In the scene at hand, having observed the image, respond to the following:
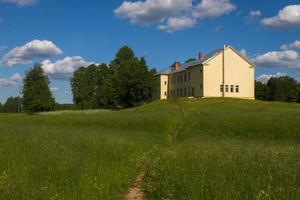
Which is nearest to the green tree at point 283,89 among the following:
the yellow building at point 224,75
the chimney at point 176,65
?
the chimney at point 176,65

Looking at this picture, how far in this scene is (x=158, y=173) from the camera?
15.9 meters

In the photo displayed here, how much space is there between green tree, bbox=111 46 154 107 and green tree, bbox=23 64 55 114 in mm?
18112

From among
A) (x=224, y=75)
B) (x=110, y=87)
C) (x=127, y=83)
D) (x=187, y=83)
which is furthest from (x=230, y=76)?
(x=110, y=87)

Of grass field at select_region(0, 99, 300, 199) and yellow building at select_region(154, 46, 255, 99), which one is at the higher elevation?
yellow building at select_region(154, 46, 255, 99)

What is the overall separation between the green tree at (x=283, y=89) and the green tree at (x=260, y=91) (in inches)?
56.0

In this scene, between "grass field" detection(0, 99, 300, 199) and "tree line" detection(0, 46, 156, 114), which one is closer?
"grass field" detection(0, 99, 300, 199)

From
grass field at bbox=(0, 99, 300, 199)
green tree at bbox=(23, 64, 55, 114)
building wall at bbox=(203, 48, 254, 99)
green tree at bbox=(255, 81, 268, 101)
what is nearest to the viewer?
grass field at bbox=(0, 99, 300, 199)

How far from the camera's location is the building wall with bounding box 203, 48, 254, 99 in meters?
96.7

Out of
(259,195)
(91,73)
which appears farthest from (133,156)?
(91,73)

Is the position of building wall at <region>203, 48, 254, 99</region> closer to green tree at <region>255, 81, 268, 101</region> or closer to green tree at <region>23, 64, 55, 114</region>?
green tree at <region>23, 64, 55, 114</region>

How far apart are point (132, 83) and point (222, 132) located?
60.2 metres

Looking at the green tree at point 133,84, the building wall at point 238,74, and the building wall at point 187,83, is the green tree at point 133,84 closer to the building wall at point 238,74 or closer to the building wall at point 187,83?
the building wall at point 187,83

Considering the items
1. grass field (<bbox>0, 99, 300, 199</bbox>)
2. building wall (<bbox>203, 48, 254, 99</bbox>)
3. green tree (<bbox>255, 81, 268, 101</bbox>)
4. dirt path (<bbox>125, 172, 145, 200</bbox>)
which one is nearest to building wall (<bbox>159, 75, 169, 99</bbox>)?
building wall (<bbox>203, 48, 254, 99</bbox>)

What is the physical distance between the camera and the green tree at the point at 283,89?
152750 mm
